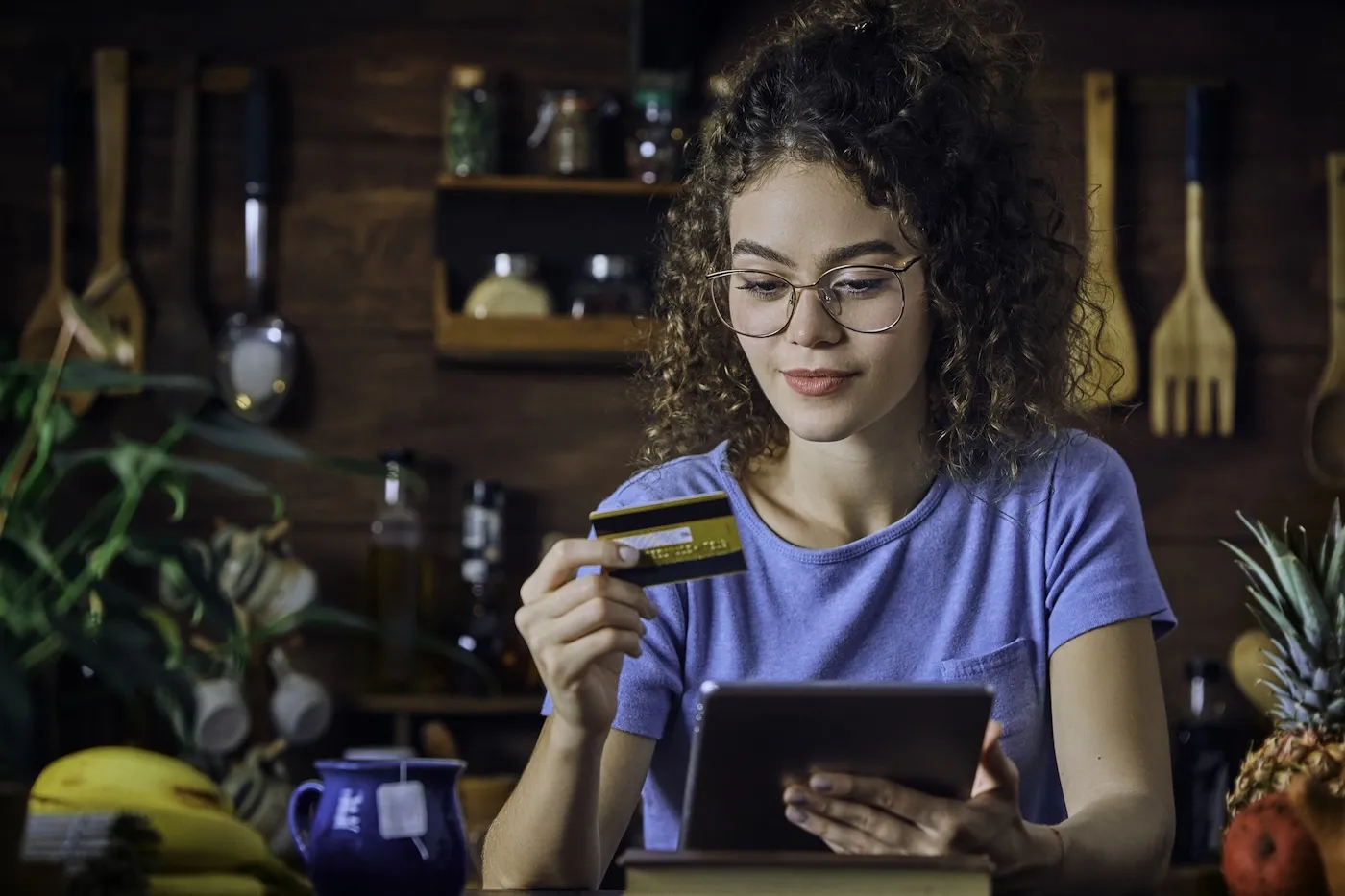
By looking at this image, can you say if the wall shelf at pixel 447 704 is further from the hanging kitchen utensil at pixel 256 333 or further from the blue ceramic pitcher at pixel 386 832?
the blue ceramic pitcher at pixel 386 832

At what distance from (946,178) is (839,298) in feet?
0.56

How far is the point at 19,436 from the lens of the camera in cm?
268

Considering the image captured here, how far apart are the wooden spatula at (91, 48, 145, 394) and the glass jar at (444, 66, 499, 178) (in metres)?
0.55

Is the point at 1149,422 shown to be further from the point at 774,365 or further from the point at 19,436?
the point at 19,436

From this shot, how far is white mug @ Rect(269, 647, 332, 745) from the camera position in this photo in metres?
2.50

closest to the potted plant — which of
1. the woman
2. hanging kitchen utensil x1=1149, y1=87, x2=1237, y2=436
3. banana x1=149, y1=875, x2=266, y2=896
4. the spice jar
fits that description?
banana x1=149, y1=875, x2=266, y2=896

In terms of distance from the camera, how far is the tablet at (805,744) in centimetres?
83

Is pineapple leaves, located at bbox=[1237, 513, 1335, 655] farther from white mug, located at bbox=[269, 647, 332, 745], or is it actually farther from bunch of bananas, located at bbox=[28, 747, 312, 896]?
white mug, located at bbox=[269, 647, 332, 745]

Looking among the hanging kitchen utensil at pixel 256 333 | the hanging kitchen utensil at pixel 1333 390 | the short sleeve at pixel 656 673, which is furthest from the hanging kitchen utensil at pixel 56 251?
the hanging kitchen utensil at pixel 1333 390

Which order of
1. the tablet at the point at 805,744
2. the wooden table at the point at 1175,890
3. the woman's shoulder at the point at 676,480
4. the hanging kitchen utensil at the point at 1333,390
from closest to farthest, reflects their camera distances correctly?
the tablet at the point at 805,744, the wooden table at the point at 1175,890, the woman's shoulder at the point at 676,480, the hanging kitchen utensil at the point at 1333,390

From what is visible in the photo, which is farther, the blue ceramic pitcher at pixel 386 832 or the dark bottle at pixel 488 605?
the dark bottle at pixel 488 605

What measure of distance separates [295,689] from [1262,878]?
177cm

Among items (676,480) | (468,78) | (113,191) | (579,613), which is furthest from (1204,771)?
(113,191)

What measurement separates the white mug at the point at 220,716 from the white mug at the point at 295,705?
0.23 feet
